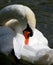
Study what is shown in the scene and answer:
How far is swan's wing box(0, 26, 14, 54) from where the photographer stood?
7398mm

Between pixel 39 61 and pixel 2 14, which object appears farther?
pixel 2 14

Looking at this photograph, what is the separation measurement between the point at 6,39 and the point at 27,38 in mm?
422

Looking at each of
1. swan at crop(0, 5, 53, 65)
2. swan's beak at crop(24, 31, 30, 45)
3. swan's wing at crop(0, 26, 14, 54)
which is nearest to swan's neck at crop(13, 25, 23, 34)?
swan at crop(0, 5, 53, 65)

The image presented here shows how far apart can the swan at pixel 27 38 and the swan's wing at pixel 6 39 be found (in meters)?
0.11

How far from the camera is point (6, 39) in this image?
760cm

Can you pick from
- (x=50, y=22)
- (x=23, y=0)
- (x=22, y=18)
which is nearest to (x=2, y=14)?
(x=22, y=18)

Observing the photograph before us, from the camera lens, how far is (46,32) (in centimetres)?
908

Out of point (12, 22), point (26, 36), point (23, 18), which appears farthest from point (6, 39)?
point (12, 22)

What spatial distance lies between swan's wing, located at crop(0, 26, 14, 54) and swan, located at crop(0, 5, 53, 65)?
0.35 ft

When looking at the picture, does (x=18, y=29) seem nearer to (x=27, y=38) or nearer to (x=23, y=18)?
(x=23, y=18)

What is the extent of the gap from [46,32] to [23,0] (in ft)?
9.94

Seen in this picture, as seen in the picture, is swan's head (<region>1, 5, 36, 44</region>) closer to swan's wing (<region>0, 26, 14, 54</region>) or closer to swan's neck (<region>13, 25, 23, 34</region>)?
swan's neck (<region>13, 25, 23, 34</region>)

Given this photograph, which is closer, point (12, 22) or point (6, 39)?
point (6, 39)

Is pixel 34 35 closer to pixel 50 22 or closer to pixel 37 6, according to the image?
Result: pixel 50 22
